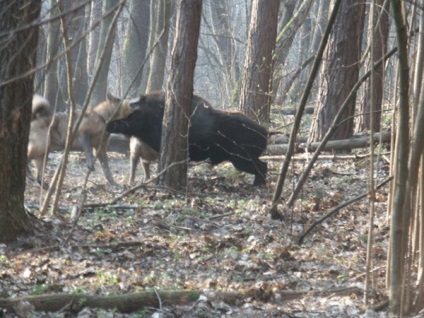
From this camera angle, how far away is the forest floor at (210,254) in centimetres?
661

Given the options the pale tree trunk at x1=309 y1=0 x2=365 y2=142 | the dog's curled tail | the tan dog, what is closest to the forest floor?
the pale tree trunk at x1=309 y1=0 x2=365 y2=142

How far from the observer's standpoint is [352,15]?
13734 mm

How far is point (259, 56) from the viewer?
16969 mm

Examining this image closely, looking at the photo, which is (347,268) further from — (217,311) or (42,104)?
(42,104)

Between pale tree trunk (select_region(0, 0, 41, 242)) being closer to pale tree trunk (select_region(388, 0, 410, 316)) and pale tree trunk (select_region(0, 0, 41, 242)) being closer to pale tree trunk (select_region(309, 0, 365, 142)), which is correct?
pale tree trunk (select_region(388, 0, 410, 316))

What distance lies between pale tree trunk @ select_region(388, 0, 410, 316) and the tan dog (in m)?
8.93

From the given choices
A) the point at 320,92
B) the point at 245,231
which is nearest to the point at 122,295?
the point at 245,231

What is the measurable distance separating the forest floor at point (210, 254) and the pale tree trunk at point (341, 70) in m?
2.06

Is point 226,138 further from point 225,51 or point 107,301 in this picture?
point 225,51

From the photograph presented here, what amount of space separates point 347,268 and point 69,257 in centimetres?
274

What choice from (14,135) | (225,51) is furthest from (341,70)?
(225,51)

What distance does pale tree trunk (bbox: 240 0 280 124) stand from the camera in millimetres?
16734

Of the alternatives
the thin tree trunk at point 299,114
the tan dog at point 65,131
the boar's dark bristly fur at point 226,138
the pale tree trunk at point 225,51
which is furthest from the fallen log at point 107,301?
the pale tree trunk at point 225,51

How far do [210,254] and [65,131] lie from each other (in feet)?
24.0
